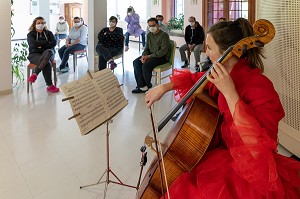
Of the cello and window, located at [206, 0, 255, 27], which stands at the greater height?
window, located at [206, 0, 255, 27]

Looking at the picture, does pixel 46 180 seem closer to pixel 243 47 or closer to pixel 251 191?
pixel 251 191

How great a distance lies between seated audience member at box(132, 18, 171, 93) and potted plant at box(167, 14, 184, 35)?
5.54 meters

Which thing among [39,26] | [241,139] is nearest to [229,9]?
[39,26]

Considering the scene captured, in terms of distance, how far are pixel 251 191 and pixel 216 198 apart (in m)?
0.15

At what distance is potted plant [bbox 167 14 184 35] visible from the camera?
419 inches

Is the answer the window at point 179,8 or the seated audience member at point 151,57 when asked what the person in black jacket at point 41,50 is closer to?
the seated audience member at point 151,57

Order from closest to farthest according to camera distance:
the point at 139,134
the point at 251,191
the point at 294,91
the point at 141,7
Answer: the point at 251,191 < the point at 294,91 < the point at 139,134 < the point at 141,7

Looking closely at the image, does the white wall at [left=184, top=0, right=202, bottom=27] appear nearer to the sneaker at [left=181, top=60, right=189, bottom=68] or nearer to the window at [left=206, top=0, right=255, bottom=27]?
the window at [left=206, top=0, right=255, bottom=27]

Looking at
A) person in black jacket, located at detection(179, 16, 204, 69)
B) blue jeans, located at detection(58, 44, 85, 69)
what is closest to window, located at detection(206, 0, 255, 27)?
person in black jacket, located at detection(179, 16, 204, 69)

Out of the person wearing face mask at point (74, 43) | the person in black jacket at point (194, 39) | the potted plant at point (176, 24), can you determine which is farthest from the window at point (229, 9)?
the person wearing face mask at point (74, 43)

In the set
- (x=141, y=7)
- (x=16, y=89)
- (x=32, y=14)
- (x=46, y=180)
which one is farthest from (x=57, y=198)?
(x=32, y=14)

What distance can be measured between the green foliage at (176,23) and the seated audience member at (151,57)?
18.5ft

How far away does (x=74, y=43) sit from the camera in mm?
6598

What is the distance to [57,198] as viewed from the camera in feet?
7.18
